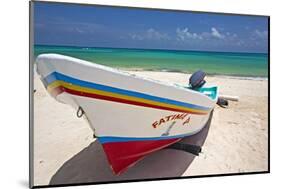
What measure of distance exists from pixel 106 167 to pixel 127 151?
0.85ft

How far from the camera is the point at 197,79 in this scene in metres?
3.57

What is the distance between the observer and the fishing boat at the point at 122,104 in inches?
110

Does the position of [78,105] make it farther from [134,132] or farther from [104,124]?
[134,132]

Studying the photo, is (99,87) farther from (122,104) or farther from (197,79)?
(197,79)

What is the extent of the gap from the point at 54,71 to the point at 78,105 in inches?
11.7

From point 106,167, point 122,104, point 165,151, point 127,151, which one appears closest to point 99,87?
point 122,104

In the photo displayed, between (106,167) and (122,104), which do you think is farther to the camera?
(106,167)

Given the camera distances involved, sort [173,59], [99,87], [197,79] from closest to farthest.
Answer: [99,87], [173,59], [197,79]

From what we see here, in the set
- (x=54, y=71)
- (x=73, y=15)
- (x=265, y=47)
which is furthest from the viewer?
(x=265, y=47)

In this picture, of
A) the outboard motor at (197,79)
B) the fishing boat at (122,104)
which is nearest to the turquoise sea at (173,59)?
the outboard motor at (197,79)

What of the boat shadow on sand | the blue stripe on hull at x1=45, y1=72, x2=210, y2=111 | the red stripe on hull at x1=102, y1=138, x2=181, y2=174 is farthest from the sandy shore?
the blue stripe on hull at x1=45, y1=72, x2=210, y2=111

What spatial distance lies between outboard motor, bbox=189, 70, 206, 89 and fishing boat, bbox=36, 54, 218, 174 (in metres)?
0.16
